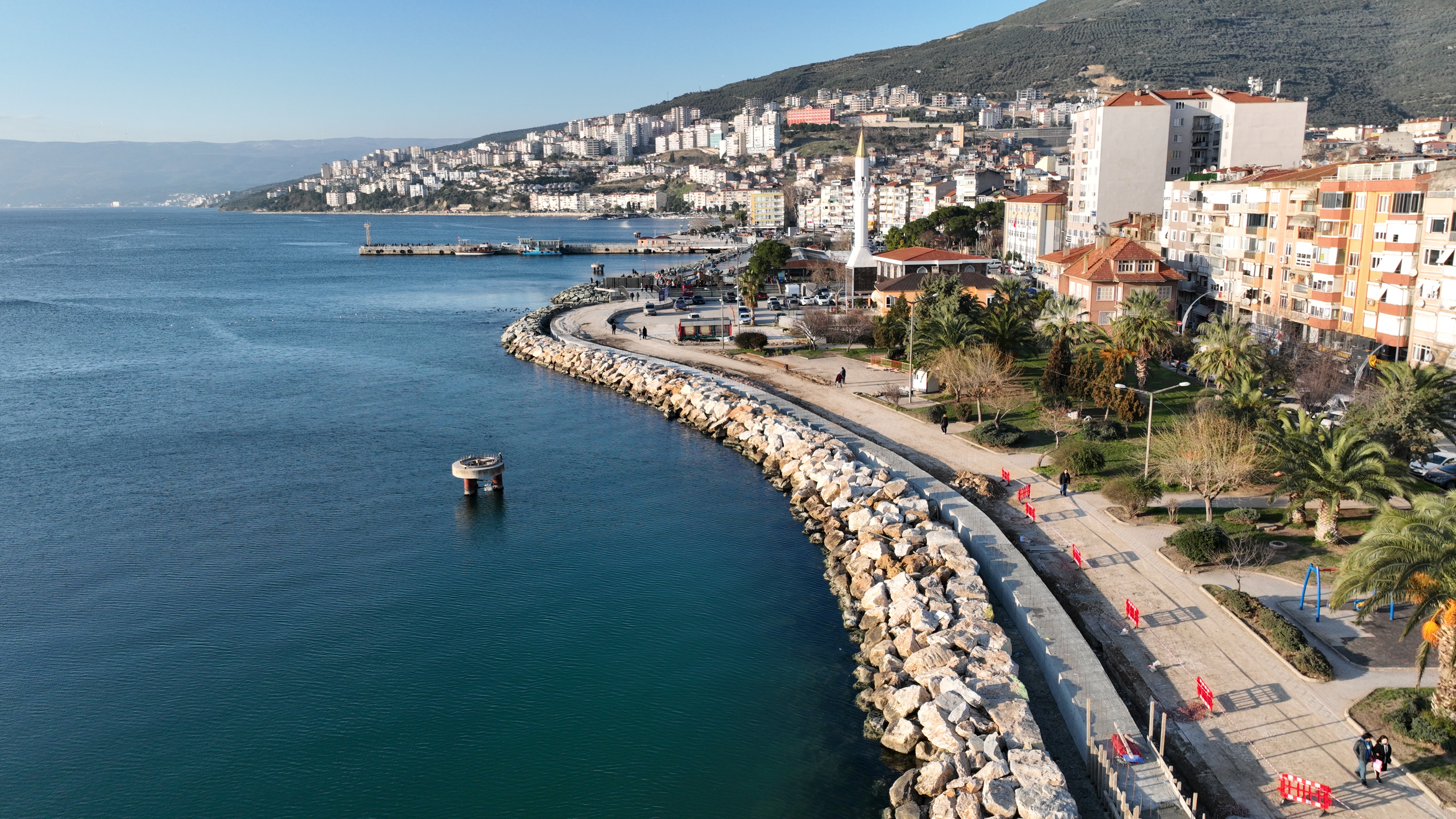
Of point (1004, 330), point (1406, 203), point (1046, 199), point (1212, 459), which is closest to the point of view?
point (1212, 459)

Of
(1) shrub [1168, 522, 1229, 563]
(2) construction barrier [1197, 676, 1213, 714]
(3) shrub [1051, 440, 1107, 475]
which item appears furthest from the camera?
(3) shrub [1051, 440, 1107, 475]

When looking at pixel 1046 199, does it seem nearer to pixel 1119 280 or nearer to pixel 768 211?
pixel 1119 280

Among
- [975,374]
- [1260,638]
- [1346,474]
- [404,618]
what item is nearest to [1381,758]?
[1260,638]

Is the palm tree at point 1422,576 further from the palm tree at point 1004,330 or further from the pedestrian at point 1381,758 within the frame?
the palm tree at point 1004,330

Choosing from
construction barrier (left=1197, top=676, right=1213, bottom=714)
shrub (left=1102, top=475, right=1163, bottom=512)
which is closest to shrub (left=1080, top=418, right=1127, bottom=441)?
shrub (left=1102, top=475, right=1163, bottom=512)

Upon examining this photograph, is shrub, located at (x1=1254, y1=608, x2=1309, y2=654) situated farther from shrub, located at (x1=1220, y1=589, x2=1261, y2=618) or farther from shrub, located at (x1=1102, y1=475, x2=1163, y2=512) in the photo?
shrub, located at (x1=1102, y1=475, x2=1163, y2=512)
